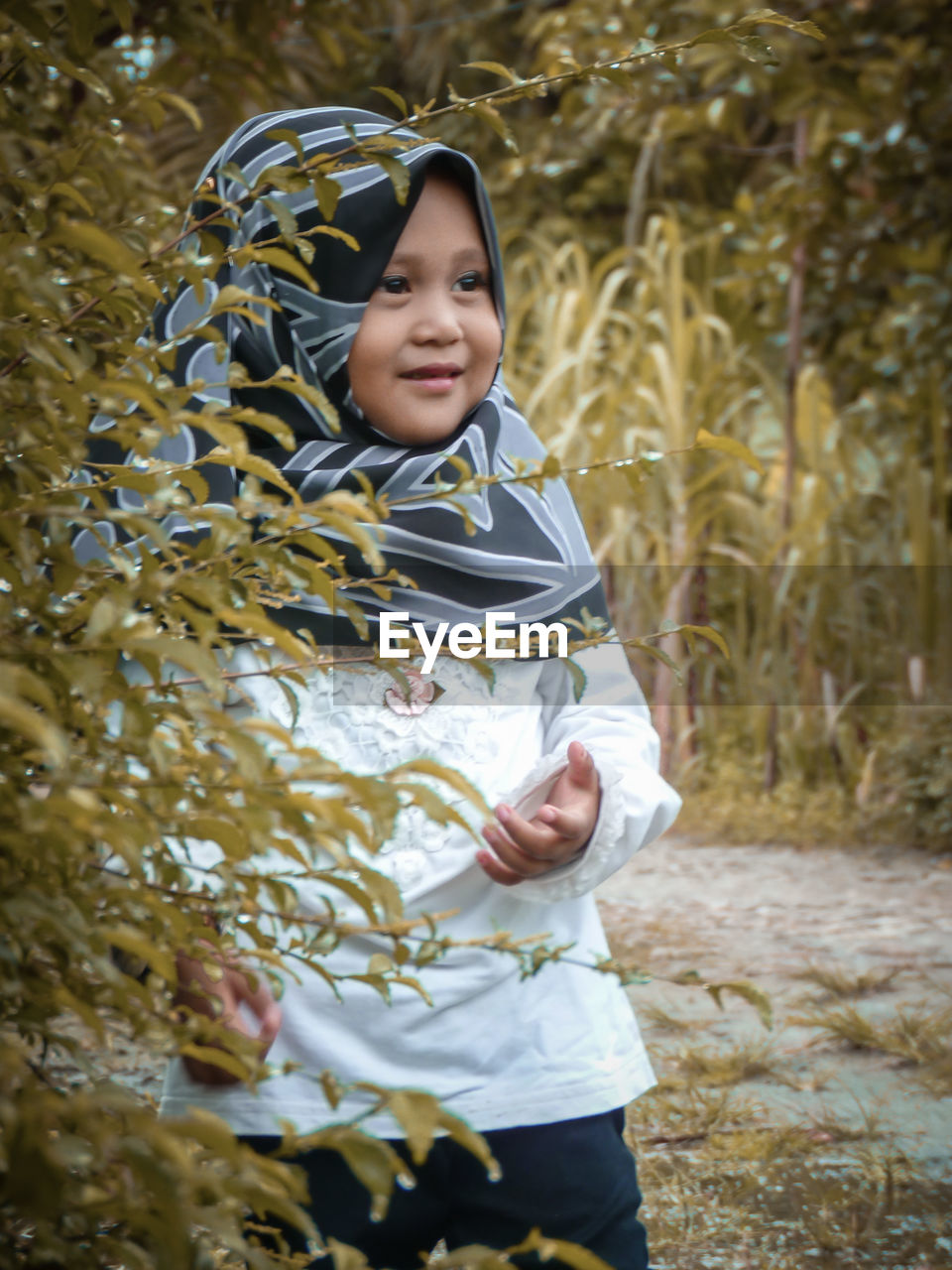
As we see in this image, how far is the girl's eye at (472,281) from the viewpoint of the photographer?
154 centimetres

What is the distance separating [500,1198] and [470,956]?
9.4 inches

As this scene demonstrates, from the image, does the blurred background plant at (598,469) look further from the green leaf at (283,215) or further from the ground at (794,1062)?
the ground at (794,1062)

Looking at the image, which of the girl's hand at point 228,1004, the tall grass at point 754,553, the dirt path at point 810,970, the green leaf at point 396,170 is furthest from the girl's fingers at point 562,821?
the tall grass at point 754,553

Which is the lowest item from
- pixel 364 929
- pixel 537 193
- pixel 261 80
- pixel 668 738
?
pixel 668 738

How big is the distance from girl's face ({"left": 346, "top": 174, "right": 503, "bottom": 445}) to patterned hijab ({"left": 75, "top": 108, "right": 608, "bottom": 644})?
0.02 meters

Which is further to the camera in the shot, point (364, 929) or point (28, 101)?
point (28, 101)

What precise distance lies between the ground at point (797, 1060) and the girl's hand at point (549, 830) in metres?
0.24

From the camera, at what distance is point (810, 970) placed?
303 centimetres

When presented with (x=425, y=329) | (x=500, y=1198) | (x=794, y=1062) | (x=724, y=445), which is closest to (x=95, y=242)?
(x=724, y=445)

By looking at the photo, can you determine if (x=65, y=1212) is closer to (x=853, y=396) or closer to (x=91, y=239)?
(x=91, y=239)

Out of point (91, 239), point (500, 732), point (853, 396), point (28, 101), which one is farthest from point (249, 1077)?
point (853, 396)

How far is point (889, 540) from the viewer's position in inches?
188

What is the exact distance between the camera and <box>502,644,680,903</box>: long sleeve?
4.50 ft

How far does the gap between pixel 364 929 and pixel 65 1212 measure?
10.4 inches
